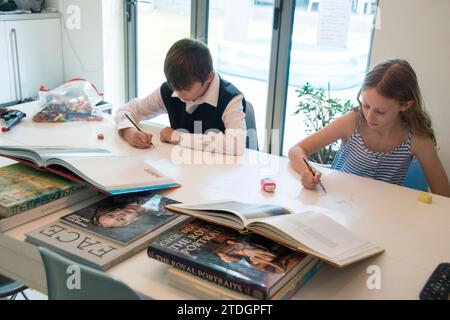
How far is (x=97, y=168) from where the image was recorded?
136 centimetres

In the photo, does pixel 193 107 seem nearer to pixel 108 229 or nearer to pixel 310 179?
pixel 310 179

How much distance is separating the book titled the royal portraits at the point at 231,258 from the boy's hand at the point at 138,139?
723 millimetres

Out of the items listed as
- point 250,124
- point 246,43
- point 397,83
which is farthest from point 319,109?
point 397,83

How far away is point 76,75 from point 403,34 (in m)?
2.32

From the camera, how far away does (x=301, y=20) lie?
2.88m

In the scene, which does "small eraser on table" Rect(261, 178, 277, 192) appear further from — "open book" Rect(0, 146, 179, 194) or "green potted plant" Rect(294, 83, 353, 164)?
"green potted plant" Rect(294, 83, 353, 164)

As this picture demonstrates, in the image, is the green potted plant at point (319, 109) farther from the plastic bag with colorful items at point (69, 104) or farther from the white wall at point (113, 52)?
the white wall at point (113, 52)

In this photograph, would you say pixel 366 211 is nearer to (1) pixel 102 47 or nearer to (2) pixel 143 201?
(2) pixel 143 201

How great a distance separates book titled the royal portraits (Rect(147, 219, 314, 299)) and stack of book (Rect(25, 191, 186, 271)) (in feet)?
0.21

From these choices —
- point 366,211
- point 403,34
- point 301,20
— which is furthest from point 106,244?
point 301,20

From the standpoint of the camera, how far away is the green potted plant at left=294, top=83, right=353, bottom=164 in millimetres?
2730

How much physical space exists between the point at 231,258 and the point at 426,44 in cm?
183

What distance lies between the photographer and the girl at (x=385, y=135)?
1.61 metres

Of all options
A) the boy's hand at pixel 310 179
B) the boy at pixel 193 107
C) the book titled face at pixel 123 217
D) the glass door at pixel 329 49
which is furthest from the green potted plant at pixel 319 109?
the book titled face at pixel 123 217
